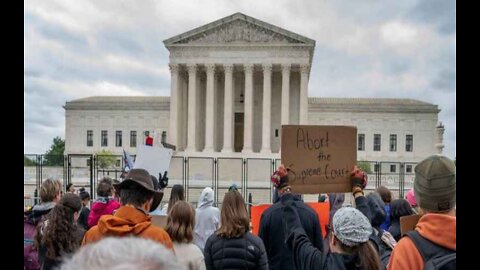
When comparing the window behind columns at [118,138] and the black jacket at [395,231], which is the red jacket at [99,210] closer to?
the black jacket at [395,231]

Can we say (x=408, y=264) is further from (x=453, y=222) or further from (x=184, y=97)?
(x=184, y=97)

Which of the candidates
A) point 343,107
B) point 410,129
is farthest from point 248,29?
point 410,129

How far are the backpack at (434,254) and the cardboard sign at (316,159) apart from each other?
1691 mm

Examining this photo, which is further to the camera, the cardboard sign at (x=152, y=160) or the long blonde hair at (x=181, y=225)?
the cardboard sign at (x=152, y=160)

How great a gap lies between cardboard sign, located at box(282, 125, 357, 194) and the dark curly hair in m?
2.04

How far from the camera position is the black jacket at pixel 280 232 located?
171 inches

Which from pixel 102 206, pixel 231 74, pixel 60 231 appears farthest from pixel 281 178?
pixel 231 74

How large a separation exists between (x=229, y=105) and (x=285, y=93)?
6347mm

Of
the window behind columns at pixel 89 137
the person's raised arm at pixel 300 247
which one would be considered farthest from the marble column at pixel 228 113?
the person's raised arm at pixel 300 247

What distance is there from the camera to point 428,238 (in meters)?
2.25

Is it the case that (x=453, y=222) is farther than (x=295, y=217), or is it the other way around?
(x=295, y=217)

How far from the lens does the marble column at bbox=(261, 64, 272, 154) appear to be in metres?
46.7
